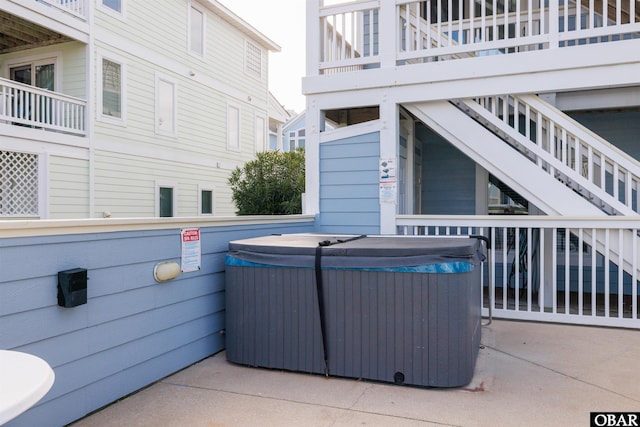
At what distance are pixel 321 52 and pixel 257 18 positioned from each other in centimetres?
931

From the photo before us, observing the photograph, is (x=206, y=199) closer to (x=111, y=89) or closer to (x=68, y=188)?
(x=111, y=89)

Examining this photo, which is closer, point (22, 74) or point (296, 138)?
point (22, 74)

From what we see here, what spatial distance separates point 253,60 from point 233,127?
2395mm

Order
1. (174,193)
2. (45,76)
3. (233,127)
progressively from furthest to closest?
(233,127) < (174,193) < (45,76)

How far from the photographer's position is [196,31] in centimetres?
1161

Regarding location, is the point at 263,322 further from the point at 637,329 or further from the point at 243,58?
the point at 243,58

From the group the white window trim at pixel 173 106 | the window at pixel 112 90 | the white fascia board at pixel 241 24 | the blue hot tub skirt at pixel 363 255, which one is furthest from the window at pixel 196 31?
the blue hot tub skirt at pixel 363 255

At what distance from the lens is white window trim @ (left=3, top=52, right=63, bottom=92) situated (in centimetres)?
918

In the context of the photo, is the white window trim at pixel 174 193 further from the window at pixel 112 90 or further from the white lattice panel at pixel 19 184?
the white lattice panel at pixel 19 184

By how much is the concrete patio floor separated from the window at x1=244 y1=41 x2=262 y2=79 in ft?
38.3

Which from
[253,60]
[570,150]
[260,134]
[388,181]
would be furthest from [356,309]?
[253,60]

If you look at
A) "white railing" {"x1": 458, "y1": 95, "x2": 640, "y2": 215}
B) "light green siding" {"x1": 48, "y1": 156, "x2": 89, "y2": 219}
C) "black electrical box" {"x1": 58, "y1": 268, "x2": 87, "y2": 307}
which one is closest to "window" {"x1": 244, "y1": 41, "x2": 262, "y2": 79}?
"light green siding" {"x1": 48, "y1": 156, "x2": 89, "y2": 219}

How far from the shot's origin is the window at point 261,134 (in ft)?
46.6

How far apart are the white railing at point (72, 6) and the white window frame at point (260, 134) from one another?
19.3ft
